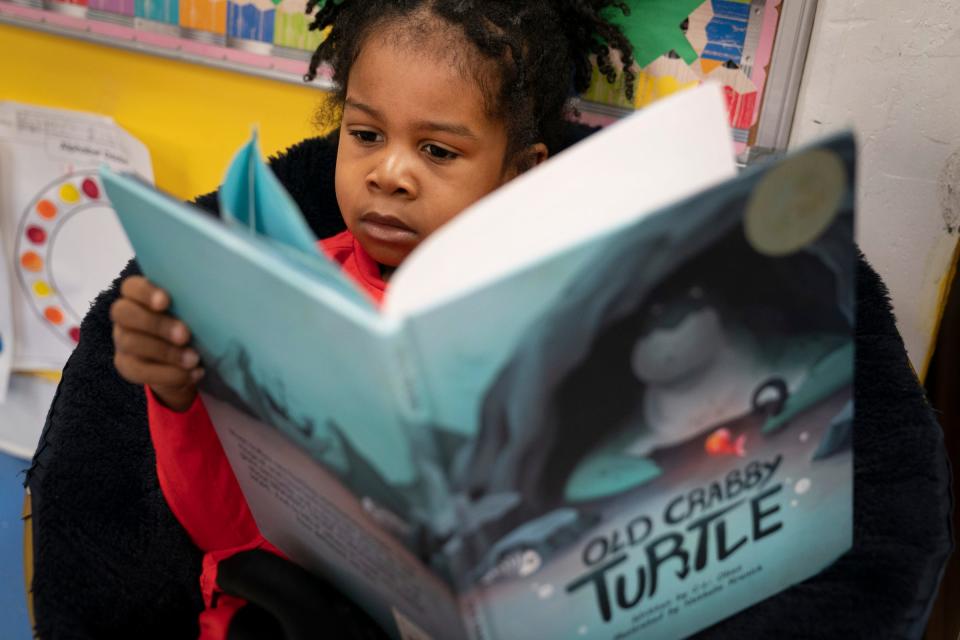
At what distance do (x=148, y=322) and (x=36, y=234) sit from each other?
787 mm

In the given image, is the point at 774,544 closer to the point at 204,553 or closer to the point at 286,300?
the point at 286,300

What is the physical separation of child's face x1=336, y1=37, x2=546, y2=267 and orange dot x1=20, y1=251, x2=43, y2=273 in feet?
2.10

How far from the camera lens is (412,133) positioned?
0.78 metres

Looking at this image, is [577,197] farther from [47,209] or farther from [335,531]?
[47,209]

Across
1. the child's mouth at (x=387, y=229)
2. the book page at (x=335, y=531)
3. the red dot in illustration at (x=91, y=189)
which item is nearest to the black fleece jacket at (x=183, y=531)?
the book page at (x=335, y=531)

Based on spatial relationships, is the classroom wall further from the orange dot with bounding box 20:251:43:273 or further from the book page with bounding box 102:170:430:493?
the orange dot with bounding box 20:251:43:273

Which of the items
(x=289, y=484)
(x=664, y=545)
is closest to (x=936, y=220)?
(x=664, y=545)

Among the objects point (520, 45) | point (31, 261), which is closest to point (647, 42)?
point (520, 45)

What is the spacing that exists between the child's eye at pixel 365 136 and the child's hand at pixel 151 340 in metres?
0.32

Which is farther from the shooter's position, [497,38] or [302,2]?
[302,2]

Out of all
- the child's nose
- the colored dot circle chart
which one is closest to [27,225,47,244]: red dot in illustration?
the colored dot circle chart

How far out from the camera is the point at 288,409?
498mm

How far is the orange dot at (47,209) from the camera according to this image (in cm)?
120

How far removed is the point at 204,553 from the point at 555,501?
1.50 feet
